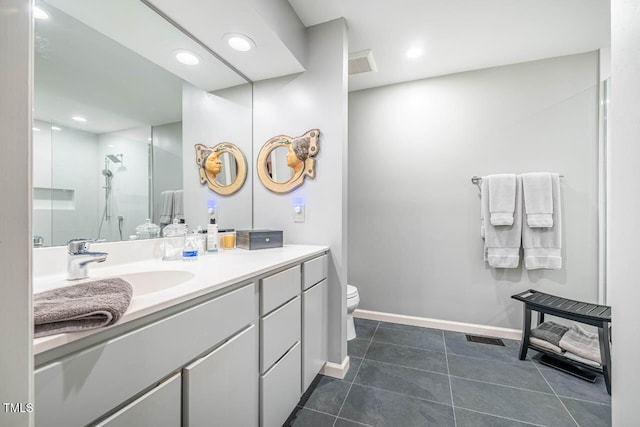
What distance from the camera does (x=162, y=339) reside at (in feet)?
2.22

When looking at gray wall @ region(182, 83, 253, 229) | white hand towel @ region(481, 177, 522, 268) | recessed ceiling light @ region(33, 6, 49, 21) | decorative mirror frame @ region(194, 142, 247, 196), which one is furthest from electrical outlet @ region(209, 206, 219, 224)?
white hand towel @ region(481, 177, 522, 268)

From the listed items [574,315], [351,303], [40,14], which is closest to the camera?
[40,14]

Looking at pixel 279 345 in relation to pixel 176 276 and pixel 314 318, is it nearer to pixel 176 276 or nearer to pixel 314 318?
pixel 314 318

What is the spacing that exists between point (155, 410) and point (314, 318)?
1.00 meters

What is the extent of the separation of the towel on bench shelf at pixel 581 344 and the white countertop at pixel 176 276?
6.17 ft

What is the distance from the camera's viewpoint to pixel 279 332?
1.20 metres

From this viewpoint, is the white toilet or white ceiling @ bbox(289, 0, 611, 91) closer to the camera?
white ceiling @ bbox(289, 0, 611, 91)

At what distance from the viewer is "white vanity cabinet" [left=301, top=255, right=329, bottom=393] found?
1.45 m

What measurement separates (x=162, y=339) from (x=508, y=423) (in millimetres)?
1710

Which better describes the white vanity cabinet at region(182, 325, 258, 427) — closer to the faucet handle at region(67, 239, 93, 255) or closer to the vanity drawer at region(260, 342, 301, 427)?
the vanity drawer at region(260, 342, 301, 427)

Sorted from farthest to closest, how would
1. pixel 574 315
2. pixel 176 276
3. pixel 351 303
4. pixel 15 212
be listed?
pixel 351 303 < pixel 574 315 < pixel 176 276 < pixel 15 212

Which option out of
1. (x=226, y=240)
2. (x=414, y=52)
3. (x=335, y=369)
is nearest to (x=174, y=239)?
(x=226, y=240)

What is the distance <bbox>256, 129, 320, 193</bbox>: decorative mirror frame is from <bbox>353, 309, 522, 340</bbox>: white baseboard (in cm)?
162

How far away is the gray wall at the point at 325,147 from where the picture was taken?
1768 mm
